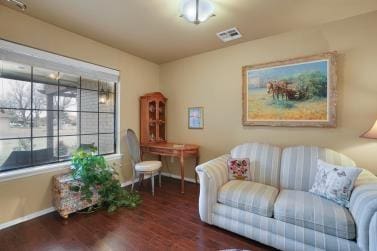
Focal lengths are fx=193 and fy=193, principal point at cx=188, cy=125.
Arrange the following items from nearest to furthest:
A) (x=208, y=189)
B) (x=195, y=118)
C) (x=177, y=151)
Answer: (x=208, y=189) → (x=177, y=151) → (x=195, y=118)

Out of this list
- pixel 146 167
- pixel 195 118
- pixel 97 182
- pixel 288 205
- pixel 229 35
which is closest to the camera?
pixel 288 205

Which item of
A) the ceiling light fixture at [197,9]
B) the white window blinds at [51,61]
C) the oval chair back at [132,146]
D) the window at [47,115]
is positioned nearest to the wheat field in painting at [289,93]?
the ceiling light fixture at [197,9]

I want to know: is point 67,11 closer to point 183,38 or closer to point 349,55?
point 183,38

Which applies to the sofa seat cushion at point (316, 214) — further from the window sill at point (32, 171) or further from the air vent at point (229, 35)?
the window sill at point (32, 171)

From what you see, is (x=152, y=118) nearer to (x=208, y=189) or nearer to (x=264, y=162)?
(x=208, y=189)

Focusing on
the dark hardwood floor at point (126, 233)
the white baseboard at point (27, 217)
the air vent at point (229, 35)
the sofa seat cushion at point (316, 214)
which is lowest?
the dark hardwood floor at point (126, 233)

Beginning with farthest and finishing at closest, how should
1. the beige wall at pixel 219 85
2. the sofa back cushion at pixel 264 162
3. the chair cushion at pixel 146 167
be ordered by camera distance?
the chair cushion at pixel 146 167, the sofa back cushion at pixel 264 162, the beige wall at pixel 219 85

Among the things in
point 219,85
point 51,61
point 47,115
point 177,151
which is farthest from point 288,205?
point 51,61

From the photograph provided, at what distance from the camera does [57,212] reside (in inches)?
99.8

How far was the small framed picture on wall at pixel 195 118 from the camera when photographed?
12.0 ft

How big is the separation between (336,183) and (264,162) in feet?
2.68

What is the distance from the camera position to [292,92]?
8.90 ft

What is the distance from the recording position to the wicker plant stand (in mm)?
2369

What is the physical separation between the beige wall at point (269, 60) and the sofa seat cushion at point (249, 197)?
104 cm
